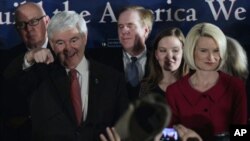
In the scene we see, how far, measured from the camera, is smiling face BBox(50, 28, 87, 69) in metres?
2.52

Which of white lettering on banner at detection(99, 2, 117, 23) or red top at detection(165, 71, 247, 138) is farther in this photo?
white lettering on banner at detection(99, 2, 117, 23)

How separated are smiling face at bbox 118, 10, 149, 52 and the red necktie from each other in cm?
34

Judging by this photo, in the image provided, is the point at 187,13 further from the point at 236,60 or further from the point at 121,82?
the point at 121,82

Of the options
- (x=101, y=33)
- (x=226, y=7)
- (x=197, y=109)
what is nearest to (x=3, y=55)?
(x=101, y=33)

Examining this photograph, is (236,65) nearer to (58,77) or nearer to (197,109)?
(197,109)

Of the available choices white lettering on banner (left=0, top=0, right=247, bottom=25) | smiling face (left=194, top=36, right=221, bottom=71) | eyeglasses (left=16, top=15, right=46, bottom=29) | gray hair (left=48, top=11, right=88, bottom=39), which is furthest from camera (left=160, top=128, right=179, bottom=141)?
eyeglasses (left=16, top=15, right=46, bottom=29)

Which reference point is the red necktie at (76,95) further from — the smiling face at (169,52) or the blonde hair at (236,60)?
the blonde hair at (236,60)

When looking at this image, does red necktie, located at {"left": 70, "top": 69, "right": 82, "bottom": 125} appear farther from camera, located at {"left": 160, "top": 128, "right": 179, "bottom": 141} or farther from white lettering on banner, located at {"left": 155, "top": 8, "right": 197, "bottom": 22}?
white lettering on banner, located at {"left": 155, "top": 8, "right": 197, "bottom": 22}

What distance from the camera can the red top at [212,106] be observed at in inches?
95.4

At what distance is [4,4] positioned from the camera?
8.54 ft

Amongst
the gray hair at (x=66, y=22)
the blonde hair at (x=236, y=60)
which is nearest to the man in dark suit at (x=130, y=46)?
the gray hair at (x=66, y=22)

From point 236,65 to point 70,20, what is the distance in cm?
97

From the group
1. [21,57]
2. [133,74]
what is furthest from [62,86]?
[133,74]

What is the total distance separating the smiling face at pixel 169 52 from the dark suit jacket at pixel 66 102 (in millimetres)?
255
